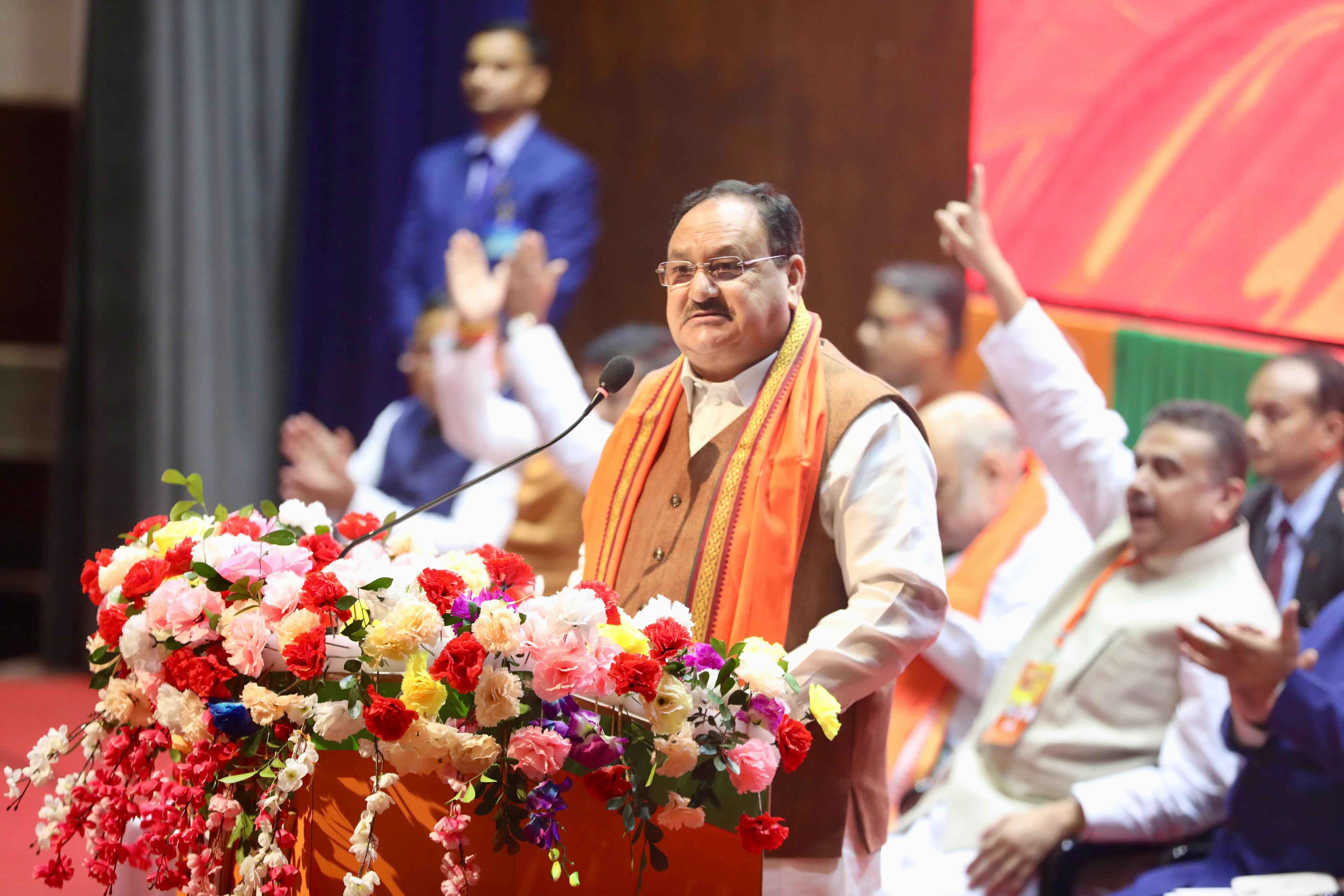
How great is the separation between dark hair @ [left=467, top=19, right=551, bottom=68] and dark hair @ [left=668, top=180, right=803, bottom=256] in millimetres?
3479

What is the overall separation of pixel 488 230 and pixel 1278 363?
3.01 m

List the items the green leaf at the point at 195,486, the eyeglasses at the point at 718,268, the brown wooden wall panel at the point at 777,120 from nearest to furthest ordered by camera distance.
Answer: the green leaf at the point at 195,486 → the eyeglasses at the point at 718,268 → the brown wooden wall panel at the point at 777,120

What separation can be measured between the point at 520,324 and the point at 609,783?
3473mm

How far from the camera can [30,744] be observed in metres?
4.89

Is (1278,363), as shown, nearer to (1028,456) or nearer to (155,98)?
(1028,456)

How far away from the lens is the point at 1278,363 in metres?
3.79

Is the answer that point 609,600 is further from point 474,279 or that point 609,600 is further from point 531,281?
point 474,279

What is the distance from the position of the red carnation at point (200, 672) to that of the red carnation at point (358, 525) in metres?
0.40

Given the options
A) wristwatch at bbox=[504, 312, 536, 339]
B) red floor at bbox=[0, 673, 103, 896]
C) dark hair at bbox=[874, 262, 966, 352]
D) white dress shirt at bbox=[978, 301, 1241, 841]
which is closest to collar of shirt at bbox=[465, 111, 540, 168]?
wristwatch at bbox=[504, 312, 536, 339]

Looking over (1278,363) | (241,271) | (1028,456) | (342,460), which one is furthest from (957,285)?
A: (241,271)

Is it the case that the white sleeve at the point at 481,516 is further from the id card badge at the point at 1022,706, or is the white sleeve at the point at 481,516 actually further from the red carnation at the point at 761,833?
the red carnation at the point at 761,833

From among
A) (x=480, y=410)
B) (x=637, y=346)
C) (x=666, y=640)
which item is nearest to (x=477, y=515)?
(x=480, y=410)

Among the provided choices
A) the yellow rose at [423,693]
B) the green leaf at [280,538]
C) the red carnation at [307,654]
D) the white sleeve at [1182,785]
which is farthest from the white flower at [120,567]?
the white sleeve at [1182,785]

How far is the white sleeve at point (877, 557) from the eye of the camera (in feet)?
6.89
